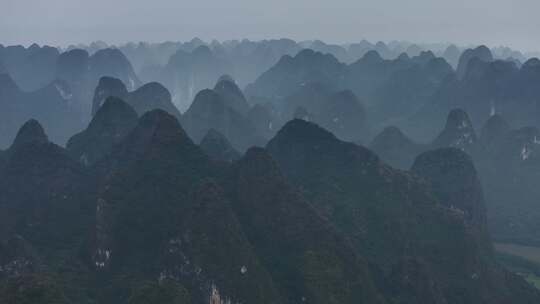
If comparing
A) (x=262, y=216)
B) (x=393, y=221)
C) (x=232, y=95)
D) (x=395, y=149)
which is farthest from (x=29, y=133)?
(x=232, y=95)

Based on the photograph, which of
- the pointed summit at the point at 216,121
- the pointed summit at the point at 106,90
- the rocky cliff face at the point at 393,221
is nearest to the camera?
the rocky cliff face at the point at 393,221

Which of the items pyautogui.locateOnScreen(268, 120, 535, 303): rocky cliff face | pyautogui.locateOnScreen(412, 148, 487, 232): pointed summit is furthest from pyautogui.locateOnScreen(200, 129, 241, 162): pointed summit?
pyautogui.locateOnScreen(412, 148, 487, 232): pointed summit

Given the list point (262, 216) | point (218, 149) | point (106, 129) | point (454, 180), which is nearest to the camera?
point (262, 216)

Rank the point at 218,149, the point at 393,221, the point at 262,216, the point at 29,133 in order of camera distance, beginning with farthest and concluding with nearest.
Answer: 1. the point at 218,149
2. the point at 29,133
3. the point at 393,221
4. the point at 262,216

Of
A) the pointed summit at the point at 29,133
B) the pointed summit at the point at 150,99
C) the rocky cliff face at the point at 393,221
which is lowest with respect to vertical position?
the rocky cliff face at the point at 393,221

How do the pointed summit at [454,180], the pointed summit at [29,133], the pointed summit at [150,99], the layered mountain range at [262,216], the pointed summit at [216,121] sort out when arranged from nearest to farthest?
the layered mountain range at [262,216], the pointed summit at [454,180], the pointed summit at [29,133], the pointed summit at [216,121], the pointed summit at [150,99]

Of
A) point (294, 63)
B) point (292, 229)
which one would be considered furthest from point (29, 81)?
point (292, 229)

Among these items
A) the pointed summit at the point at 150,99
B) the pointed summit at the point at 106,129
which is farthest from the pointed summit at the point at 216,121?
the pointed summit at the point at 106,129

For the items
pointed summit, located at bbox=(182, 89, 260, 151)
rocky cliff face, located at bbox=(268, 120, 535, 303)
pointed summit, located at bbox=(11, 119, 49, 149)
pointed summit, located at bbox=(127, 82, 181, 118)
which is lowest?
rocky cliff face, located at bbox=(268, 120, 535, 303)

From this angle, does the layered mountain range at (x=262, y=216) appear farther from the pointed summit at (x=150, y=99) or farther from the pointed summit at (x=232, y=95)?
the pointed summit at (x=232, y=95)

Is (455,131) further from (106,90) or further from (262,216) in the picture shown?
(106,90)

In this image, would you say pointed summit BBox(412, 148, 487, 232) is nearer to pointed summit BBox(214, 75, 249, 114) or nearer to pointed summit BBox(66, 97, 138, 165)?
pointed summit BBox(66, 97, 138, 165)
